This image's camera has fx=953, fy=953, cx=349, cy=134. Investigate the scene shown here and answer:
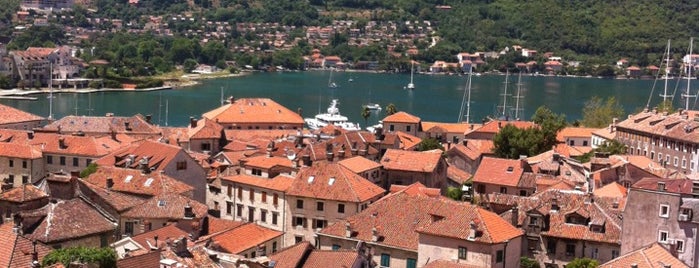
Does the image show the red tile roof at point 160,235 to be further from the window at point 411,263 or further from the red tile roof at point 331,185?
the red tile roof at point 331,185

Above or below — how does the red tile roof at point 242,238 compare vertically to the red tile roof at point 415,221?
below

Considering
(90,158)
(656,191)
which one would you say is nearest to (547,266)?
(656,191)

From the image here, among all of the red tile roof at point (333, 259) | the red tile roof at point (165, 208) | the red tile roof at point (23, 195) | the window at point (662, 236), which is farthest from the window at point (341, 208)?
the window at point (662, 236)

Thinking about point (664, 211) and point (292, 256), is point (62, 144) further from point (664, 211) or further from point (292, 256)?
point (664, 211)

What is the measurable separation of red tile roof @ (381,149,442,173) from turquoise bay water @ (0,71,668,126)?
5902 cm

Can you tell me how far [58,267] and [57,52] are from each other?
5906 inches

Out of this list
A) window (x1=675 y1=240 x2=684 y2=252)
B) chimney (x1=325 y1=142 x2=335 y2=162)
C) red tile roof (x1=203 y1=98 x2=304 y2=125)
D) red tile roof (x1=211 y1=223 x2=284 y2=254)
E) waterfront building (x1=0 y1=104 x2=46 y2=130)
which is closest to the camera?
window (x1=675 y1=240 x2=684 y2=252)

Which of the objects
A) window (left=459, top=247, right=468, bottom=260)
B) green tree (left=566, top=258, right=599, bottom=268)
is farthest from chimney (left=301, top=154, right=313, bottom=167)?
green tree (left=566, top=258, right=599, bottom=268)

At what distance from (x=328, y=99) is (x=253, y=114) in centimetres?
8112

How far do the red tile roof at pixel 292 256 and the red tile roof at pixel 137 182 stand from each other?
983cm

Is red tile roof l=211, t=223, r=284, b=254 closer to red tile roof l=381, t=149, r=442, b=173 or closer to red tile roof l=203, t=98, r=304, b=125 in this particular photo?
red tile roof l=381, t=149, r=442, b=173

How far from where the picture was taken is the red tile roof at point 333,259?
25.2 metres

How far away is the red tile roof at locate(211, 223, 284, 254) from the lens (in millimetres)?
30688

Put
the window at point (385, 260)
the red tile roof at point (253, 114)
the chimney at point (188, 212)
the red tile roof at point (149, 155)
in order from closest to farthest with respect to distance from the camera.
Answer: the window at point (385, 260) → the chimney at point (188, 212) → the red tile roof at point (149, 155) → the red tile roof at point (253, 114)
